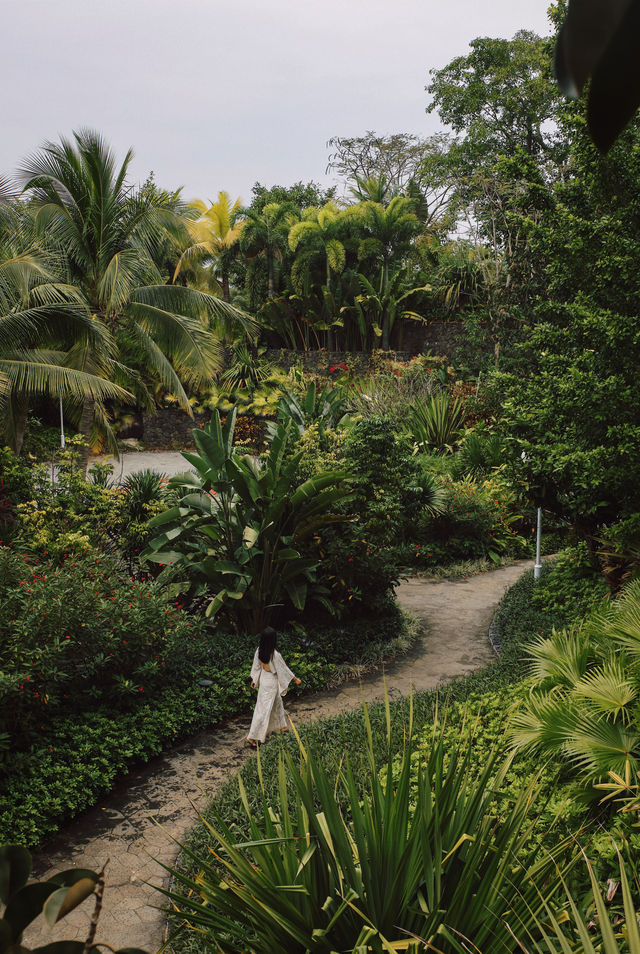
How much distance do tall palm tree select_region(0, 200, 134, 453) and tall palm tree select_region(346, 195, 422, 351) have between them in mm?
14794

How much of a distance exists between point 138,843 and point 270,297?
24.5m

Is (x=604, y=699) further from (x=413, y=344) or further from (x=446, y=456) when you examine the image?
(x=413, y=344)

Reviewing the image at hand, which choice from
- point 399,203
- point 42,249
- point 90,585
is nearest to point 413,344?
point 399,203

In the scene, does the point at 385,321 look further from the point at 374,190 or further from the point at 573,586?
the point at 573,586

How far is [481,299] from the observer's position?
24469mm

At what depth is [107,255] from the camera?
44.6 feet

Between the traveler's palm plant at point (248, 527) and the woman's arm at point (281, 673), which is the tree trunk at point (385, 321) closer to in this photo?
the traveler's palm plant at point (248, 527)

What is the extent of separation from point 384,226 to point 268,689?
74.6 feet

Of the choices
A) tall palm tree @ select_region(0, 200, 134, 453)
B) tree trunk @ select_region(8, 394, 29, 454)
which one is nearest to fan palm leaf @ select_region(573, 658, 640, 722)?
tall palm tree @ select_region(0, 200, 134, 453)

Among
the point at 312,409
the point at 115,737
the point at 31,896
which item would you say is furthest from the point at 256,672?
the point at 31,896

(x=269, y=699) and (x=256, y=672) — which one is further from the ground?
(x=256, y=672)

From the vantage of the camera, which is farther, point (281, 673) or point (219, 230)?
point (219, 230)

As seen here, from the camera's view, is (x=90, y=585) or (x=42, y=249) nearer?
(x=90, y=585)

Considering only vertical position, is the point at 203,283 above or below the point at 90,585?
above
